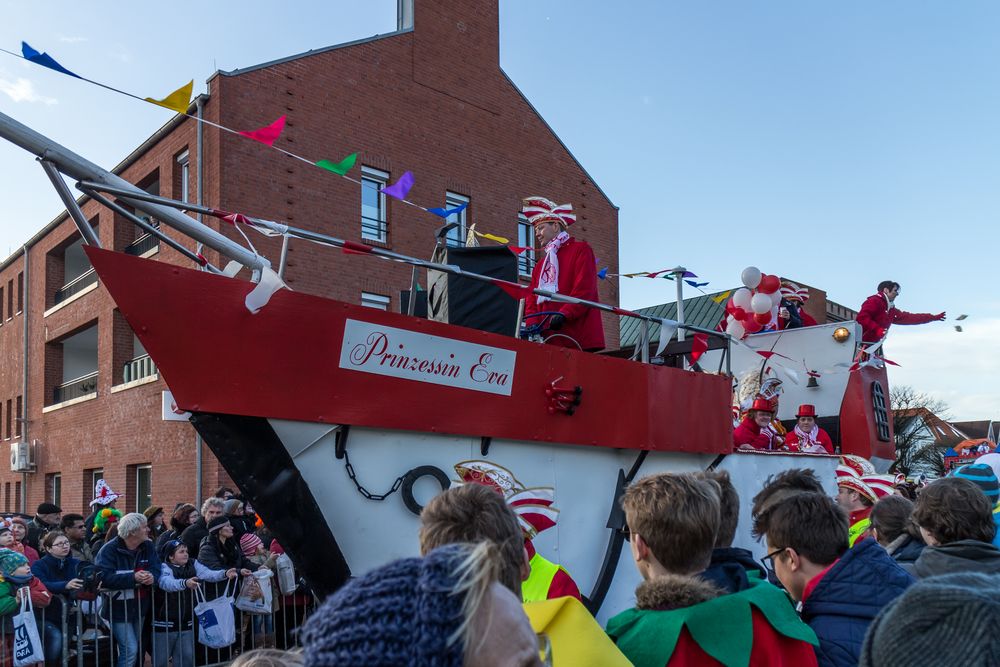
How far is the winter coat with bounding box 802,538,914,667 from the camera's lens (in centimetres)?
265

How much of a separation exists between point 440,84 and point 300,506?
1551 centimetres

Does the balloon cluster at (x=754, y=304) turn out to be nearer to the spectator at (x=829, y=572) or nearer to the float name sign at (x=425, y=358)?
the float name sign at (x=425, y=358)

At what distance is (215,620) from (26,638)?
150 cm

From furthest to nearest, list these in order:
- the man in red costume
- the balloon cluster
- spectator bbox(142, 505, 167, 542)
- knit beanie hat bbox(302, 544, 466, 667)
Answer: the balloon cluster, spectator bbox(142, 505, 167, 542), the man in red costume, knit beanie hat bbox(302, 544, 466, 667)

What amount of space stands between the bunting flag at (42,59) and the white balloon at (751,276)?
7.45 m

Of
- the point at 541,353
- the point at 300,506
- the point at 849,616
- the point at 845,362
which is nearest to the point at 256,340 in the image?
the point at 300,506

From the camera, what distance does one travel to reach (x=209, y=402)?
4074 millimetres

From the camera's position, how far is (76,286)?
21.9m

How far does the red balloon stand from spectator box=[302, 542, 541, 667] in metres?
9.26

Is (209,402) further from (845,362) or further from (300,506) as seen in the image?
(845,362)

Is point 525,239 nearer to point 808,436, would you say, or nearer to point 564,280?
point 808,436

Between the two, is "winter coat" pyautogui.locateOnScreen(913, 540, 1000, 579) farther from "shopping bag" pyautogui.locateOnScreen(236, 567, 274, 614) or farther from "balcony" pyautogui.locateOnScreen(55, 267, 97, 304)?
"balcony" pyautogui.locateOnScreen(55, 267, 97, 304)

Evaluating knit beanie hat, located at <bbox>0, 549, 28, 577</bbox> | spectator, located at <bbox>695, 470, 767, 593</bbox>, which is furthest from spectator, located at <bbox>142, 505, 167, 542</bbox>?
spectator, located at <bbox>695, 470, 767, 593</bbox>

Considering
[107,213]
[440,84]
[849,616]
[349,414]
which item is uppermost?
[440,84]
